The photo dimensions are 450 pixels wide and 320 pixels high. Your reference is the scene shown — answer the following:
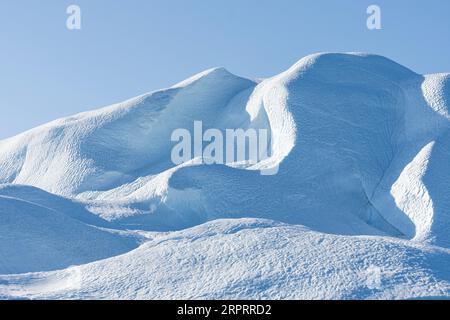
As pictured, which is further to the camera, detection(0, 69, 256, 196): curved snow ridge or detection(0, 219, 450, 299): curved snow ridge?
detection(0, 69, 256, 196): curved snow ridge

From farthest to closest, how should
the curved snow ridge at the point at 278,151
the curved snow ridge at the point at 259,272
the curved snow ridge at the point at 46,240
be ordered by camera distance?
the curved snow ridge at the point at 278,151, the curved snow ridge at the point at 46,240, the curved snow ridge at the point at 259,272

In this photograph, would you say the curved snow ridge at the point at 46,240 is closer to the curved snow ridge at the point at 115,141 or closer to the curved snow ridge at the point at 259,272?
the curved snow ridge at the point at 259,272

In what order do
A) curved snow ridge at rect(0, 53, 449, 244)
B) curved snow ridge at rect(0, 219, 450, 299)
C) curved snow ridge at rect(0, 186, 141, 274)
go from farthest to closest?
curved snow ridge at rect(0, 53, 449, 244) → curved snow ridge at rect(0, 186, 141, 274) → curved snow ridge at rect(0, 219, 450, 299)

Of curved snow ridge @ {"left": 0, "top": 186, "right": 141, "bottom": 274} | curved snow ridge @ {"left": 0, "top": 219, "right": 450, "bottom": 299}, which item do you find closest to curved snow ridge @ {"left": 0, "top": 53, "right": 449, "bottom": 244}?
curved snow ridge @ {"left": 0, "top": 186, "right": 141, "bottom": 274}

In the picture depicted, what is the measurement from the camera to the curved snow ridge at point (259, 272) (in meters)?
11.6

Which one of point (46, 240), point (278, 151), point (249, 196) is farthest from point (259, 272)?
point (278, 151)

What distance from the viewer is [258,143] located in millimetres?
27328

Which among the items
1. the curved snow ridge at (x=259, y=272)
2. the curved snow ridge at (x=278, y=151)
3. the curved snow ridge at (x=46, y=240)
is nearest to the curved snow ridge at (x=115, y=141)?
the curved snow ridge at (x=278, y=151)

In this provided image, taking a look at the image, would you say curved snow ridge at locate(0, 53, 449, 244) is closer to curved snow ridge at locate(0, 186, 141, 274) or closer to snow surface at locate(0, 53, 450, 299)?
snow surface at locate(0, 53, 450, 299)

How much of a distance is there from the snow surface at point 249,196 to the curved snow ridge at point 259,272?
0.14 ft

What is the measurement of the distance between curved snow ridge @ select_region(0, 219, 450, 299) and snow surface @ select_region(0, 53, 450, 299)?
0.04m

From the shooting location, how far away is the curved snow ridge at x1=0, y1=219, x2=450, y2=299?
11602 mm
